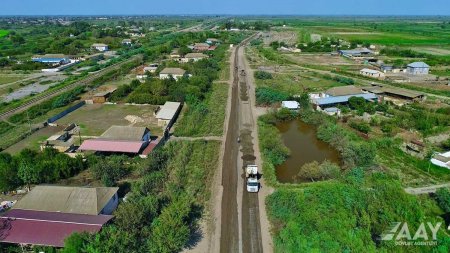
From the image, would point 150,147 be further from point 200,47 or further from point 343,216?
point 200,47

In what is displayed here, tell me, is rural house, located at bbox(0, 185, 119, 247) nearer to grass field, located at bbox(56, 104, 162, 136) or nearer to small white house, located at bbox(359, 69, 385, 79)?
grass field, located at bbox(56, 104, 162, 136)

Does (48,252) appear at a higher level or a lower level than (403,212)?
lower

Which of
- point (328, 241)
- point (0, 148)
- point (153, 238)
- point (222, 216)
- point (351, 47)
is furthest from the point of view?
point (351, 47)

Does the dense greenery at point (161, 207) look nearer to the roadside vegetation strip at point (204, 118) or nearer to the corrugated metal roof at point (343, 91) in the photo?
the roadside vegetation strip at point (204, 118)

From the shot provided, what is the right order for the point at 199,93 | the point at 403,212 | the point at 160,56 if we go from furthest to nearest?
the point at 160,56, the point at 199,93, the point at 403,212

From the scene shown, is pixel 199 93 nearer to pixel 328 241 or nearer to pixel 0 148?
pixel 0 148

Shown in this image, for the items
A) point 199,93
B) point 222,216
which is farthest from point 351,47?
point 222,216

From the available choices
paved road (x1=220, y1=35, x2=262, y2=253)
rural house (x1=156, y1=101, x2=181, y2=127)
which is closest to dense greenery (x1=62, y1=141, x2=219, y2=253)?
paved road (x1=220, y1=35, x2=262, y2=253)
